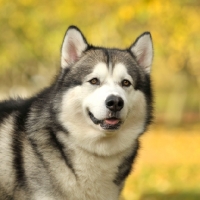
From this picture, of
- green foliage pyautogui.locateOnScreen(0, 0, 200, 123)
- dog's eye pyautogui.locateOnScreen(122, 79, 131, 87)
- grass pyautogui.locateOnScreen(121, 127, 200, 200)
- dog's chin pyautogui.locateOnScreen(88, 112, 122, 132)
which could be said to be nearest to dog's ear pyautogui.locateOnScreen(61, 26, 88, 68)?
dog's eye pyautogui.locateOnScreen(122, 79, 131, 87)

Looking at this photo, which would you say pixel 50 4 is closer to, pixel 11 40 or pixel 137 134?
pixel 11 40

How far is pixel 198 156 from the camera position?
19516mm

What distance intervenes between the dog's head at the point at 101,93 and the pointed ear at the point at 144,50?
0.45 ft

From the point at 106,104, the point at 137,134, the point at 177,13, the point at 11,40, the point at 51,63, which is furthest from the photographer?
the point at 51,63

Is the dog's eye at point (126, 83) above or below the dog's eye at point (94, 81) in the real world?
below

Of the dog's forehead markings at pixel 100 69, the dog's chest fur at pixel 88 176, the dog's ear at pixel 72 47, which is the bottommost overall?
the dog's chest fur at pixel 88 176

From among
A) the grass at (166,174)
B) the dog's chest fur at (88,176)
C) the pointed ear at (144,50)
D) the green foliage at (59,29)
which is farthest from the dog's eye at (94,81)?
the green foliage at (59,29)

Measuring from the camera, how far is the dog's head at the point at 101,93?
588 centimetres

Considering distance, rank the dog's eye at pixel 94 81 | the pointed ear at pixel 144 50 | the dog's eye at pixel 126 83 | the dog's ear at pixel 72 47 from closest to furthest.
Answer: the dog's eye at pixel 94 81
the dog's eye at pixel 126 83
the dog's ear at pixel 72 47
the pointed ear at pixel 144 50

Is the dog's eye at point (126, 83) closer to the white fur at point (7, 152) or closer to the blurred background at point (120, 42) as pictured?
the white fur at point (7, 152)

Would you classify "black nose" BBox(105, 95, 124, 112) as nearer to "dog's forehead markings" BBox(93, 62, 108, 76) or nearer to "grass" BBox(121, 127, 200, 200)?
"dog's forehead markings" BBox(93, 62, 108, 76)

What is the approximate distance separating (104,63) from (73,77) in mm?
370

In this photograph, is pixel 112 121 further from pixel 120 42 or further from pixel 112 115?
pixel 120 42

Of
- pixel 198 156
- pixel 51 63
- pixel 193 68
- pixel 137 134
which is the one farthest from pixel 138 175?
pixel 193 68
